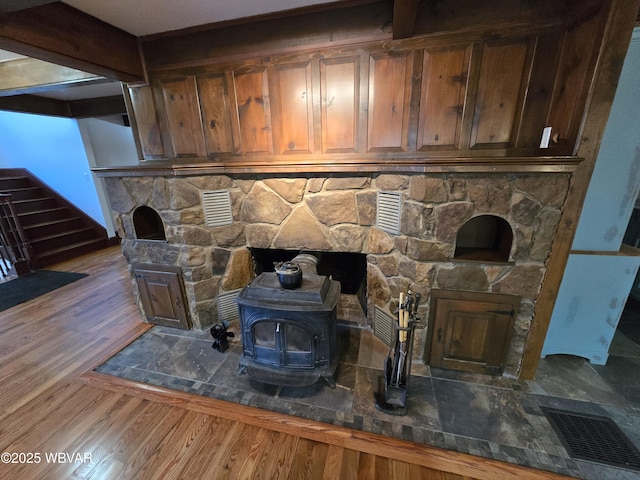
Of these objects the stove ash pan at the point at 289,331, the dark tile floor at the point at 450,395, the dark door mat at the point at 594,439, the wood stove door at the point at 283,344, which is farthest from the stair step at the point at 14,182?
the dark door mat at the point at 594,439

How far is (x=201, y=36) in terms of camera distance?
1986 mm

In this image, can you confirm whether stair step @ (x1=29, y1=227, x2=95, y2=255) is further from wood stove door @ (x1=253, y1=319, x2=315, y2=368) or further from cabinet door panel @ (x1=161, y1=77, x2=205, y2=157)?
wood stove door @ (x1=253, y1=319, x2=315, y2=368)

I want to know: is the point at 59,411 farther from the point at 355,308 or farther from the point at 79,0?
the point at 79,0

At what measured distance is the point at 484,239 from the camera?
2002 millimetres

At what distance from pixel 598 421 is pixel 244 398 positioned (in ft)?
7.18

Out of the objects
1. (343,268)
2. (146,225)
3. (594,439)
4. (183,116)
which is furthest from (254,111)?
(594,439)

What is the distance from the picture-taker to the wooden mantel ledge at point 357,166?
4.63 feet

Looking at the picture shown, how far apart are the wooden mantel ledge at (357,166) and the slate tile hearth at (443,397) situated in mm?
1457

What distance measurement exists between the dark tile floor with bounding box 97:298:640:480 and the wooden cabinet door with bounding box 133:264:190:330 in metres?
0.29

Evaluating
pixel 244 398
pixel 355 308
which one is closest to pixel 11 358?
pixel 244 398

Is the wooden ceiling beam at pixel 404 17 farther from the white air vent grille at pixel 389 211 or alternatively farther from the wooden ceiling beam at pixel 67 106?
the wooden ceiling beam at pixel 67 106

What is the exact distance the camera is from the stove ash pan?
162cm

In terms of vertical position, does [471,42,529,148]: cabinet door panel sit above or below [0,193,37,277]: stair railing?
above

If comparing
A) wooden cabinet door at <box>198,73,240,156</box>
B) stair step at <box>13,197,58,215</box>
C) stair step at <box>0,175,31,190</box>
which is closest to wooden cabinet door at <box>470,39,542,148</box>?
wooden cabinet door at <box>198,73,240,156</box>
